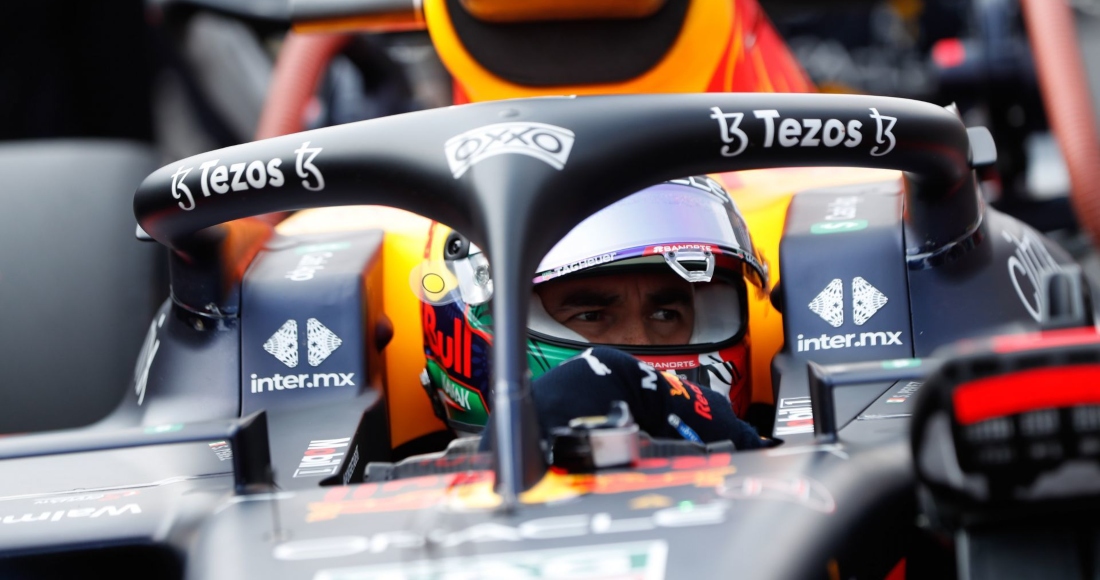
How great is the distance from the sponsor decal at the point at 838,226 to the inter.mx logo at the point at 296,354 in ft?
2.37

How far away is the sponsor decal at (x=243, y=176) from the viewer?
4.63 feet

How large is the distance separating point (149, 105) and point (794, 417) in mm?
5695

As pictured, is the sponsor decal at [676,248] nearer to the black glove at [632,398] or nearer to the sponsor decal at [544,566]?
the black glove at [632,398]

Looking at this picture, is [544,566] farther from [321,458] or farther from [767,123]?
[321,458]

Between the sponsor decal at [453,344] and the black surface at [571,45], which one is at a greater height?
the black surface at [571,45]

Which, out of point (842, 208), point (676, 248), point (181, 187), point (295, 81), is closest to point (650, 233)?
point (676, 248)


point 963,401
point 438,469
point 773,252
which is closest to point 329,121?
point 773,252

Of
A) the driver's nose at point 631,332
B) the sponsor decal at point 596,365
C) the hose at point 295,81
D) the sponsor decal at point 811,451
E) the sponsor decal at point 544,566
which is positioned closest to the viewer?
the sponsor decal at point 544,566

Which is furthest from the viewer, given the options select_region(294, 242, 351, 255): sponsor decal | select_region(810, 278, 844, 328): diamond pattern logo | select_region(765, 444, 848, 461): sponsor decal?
select_region(294, 242, 351, 255): sponsor decal

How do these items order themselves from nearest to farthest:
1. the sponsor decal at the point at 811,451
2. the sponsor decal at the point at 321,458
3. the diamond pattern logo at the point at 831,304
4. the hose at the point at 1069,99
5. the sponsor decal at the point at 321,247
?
the sponsor decal at the point at 811,451 → the sponsor decal at the point at 321,458 → the diamond pattern logo at the point at 831,304 → the sponsor decal at the point at 321,247 → the hose at the point at 1069,99

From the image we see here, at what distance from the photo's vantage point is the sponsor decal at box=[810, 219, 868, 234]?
74.5 inches

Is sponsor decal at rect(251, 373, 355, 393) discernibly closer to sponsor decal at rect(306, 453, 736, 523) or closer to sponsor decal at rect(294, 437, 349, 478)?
sponsor decal at rect(294, 437, 349, 478)

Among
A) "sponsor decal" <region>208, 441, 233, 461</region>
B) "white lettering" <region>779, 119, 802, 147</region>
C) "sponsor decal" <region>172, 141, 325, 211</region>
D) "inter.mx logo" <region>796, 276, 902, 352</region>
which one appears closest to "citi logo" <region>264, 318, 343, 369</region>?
"sponsor decal" <region>208, 441, 233, 461</region>

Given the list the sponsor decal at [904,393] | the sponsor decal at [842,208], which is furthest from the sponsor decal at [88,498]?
the sponsor decal at [842,208]
